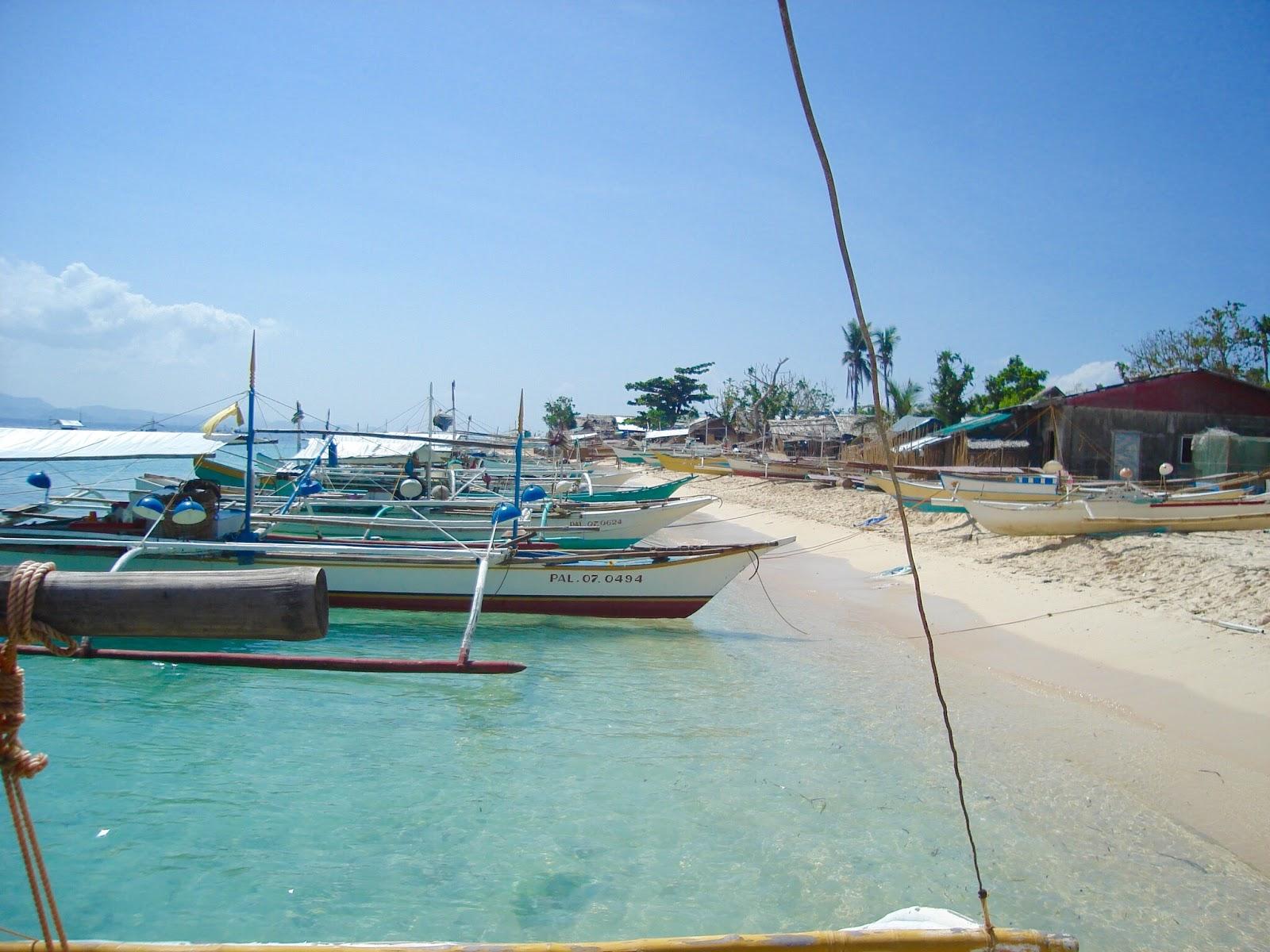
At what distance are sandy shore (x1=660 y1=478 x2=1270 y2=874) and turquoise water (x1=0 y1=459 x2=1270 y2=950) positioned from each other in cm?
53

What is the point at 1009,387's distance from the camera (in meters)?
36.4

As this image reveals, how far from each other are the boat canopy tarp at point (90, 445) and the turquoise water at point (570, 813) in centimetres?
320

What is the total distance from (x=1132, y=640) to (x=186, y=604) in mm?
11067

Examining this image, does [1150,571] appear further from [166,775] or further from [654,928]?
[166,775]

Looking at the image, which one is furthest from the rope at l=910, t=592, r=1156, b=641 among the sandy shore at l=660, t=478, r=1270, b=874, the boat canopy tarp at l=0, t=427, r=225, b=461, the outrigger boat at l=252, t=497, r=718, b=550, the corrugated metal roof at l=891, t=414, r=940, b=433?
the corrugated metal roof at l=891, t=414, r=940, b=433

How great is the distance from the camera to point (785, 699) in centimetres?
894

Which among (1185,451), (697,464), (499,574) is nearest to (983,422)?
(1185,451)

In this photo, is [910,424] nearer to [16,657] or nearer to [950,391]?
[950,391]

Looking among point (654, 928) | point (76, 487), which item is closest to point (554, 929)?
point (654, 928)

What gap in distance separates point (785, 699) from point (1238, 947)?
464 centimetres

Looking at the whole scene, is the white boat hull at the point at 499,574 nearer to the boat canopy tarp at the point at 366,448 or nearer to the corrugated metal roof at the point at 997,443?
the boat canopy tarp at the point at 366,448

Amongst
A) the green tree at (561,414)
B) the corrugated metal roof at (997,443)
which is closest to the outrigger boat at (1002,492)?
the corrugated metal roof at (997,443)

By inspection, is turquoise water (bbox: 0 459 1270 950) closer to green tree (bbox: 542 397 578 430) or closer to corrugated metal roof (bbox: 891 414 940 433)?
corrugated metal roof (bbox: 891 414 940 433)

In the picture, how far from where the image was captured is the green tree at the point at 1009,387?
3506cm
